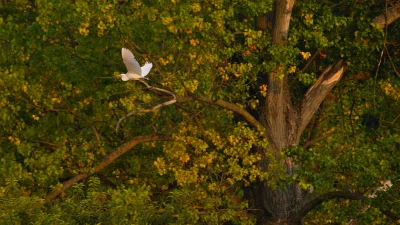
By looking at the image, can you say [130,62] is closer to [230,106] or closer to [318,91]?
[230,106]

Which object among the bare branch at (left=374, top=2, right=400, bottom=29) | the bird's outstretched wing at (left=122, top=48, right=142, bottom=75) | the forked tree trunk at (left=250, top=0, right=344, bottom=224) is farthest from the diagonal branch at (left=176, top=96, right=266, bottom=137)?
the bird's outstretched wing at (left=122, top=48, right=142, bottom=75)

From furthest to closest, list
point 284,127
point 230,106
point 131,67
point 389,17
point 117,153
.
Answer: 1. point 117,153
2. point 284,127
3. point 389,17
4. point 230,106
5. point 131,67

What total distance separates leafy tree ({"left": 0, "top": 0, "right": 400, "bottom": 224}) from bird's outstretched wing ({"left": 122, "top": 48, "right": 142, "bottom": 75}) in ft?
11.2

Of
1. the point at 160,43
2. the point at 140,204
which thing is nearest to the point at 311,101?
the point at 160,43

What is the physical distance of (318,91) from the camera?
77.1ft

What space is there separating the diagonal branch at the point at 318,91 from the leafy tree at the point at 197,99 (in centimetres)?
3

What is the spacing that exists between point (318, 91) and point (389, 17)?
217 cm

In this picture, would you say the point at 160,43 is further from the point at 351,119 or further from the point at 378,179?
the point at 378,179

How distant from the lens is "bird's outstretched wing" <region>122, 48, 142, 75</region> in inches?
653

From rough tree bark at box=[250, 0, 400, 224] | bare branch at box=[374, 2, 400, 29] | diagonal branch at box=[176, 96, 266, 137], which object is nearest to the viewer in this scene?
diagonal branch at box=[176, 96, 266, 137]

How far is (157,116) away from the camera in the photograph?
24984mm

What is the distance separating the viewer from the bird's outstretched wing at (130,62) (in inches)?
653

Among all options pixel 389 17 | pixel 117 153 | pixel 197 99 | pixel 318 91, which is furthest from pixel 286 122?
pixel 117 153

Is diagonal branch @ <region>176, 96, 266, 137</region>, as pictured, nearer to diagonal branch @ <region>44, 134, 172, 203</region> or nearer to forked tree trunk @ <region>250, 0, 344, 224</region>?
forked tree trunk @ <region>250, 0, 344, 224</region>
